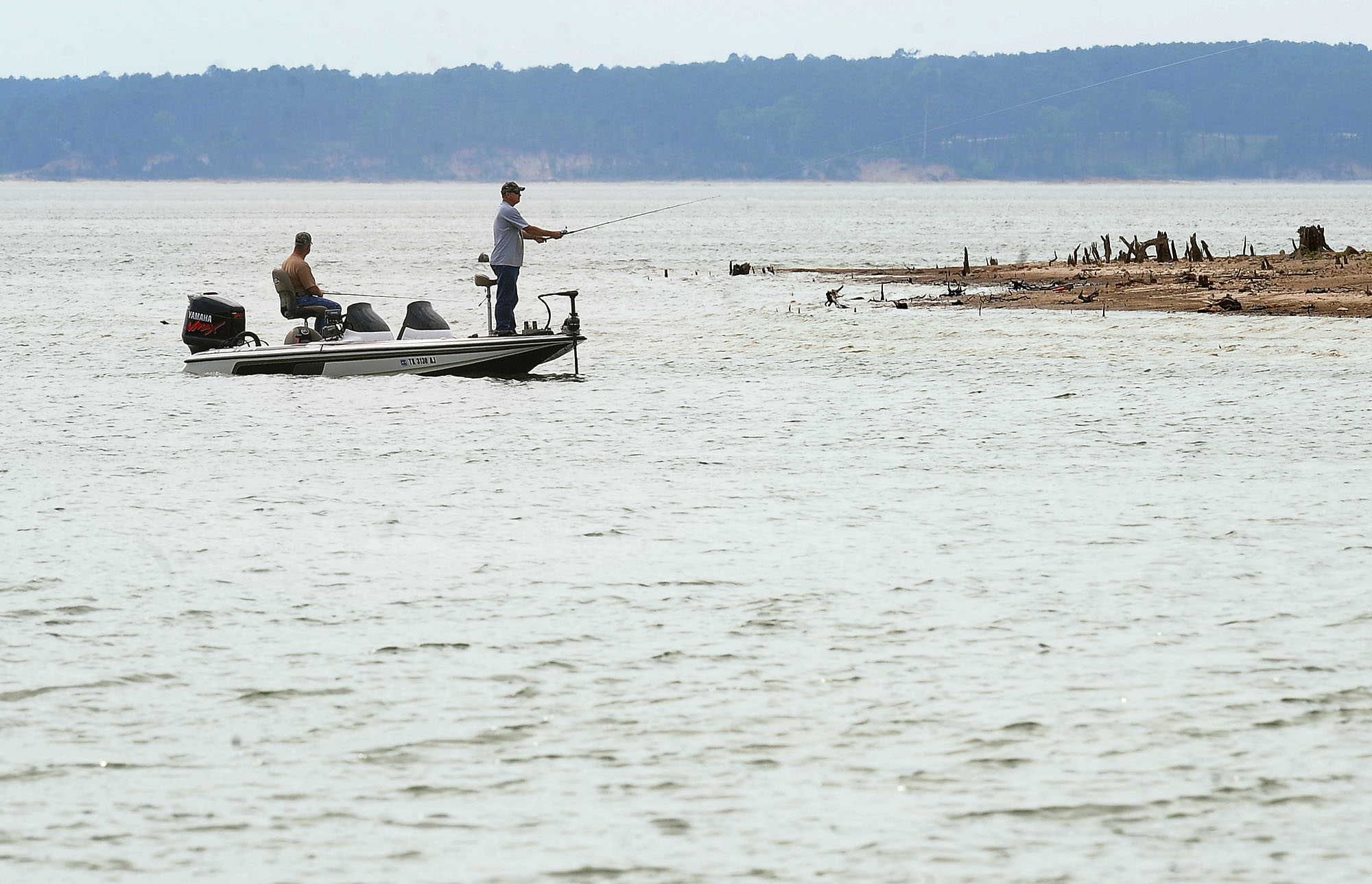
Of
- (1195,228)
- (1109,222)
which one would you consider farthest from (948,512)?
(1109,222)

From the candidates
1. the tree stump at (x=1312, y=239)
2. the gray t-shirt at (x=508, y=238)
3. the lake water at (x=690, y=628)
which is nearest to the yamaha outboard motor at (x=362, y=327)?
the lake water at (x=690, y=628)

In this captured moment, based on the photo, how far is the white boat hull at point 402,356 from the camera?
58.4 ft

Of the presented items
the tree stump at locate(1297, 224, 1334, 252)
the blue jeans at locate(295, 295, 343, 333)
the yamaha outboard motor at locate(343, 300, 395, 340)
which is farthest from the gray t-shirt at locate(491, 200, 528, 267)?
the tree stump at locate(1297, 224, 1334, 252)

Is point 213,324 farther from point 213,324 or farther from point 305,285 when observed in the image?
point 305,285

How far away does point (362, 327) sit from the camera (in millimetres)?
18281

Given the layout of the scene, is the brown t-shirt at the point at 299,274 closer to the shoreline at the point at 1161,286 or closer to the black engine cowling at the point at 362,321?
the black engine cowling at the point at 362,321

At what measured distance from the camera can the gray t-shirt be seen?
1836 centimetres

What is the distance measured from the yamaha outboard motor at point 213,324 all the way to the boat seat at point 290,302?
0.69 meters

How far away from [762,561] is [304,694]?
3192mm

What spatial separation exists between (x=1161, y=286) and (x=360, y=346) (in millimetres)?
18852

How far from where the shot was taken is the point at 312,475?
12.5 meters

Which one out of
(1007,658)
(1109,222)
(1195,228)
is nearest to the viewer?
(1007,658)

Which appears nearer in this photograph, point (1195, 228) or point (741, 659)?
point (741, 659)

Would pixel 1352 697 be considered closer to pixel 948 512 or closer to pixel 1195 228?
pixel 948 512
